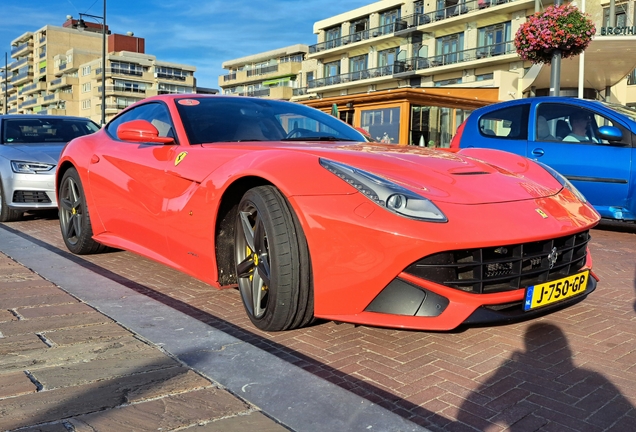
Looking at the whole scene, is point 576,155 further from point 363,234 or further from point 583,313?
point 363,234

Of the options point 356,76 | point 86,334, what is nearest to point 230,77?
point 356,76

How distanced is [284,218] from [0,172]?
5906mm

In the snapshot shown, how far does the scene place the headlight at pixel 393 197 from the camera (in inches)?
99.0

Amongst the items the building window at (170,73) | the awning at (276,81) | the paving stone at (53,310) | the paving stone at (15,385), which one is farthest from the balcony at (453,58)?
the building window at (170,73)

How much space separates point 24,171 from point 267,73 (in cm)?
6838

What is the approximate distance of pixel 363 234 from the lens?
2.51 metres

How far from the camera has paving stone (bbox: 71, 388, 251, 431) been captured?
1788 millimetres

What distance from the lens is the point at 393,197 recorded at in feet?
8.38

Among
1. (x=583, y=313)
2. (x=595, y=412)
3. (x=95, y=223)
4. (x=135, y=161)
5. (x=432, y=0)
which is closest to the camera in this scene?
(x=595, y=412)

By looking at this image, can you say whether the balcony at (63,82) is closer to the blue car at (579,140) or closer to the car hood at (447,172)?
the blue car at (579,140)

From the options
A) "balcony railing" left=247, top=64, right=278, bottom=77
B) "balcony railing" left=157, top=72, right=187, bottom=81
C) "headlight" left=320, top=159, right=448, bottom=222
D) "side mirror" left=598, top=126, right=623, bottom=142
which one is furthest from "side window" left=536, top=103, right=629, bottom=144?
"balcony railing" left=157, top=72, right=187, bottom=81

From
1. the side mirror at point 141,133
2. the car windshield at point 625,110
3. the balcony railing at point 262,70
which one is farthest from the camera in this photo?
the balcony railing at point 262,70

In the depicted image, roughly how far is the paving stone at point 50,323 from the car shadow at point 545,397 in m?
1.81

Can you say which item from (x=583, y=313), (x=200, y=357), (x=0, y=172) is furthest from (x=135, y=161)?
(x=0, y=172)
